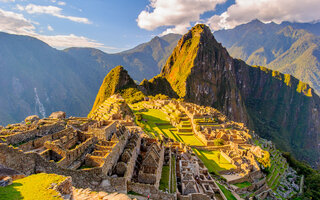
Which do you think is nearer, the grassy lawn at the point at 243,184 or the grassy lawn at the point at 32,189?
the grassy lawn at the point at 32,189

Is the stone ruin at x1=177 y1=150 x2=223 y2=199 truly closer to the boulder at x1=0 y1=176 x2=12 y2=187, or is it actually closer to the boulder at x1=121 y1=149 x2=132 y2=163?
the boulder at x1=121 y1=149 x2=132 y2=163

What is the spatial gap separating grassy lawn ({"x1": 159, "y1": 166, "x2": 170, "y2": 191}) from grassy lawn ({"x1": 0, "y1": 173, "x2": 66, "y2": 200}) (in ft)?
24.1

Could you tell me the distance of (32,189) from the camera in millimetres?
7074

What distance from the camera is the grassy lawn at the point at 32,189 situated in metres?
Result: 6.50

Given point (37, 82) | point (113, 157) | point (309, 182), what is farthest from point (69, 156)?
point (37, 82)

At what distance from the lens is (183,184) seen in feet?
49.0

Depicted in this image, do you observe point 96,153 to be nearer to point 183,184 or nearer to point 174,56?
point 183,184

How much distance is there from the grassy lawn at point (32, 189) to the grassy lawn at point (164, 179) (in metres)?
7.33

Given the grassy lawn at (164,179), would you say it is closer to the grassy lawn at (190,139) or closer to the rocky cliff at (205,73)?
the grassy lawn at (190,139)

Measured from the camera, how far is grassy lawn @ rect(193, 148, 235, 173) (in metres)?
26.1

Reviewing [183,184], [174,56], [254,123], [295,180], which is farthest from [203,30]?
[183,184]

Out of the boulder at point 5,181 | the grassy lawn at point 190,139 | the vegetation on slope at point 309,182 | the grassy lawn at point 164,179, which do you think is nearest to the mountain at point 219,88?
the vegetation on slope at point 309,182

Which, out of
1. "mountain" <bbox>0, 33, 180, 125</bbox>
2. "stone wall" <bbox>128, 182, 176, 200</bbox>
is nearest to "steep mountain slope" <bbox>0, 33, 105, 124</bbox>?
"mountain" <bbox>0, 33, 180, 125</bbox>

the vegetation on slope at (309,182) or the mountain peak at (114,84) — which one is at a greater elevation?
the mountain peak at (114,84)
